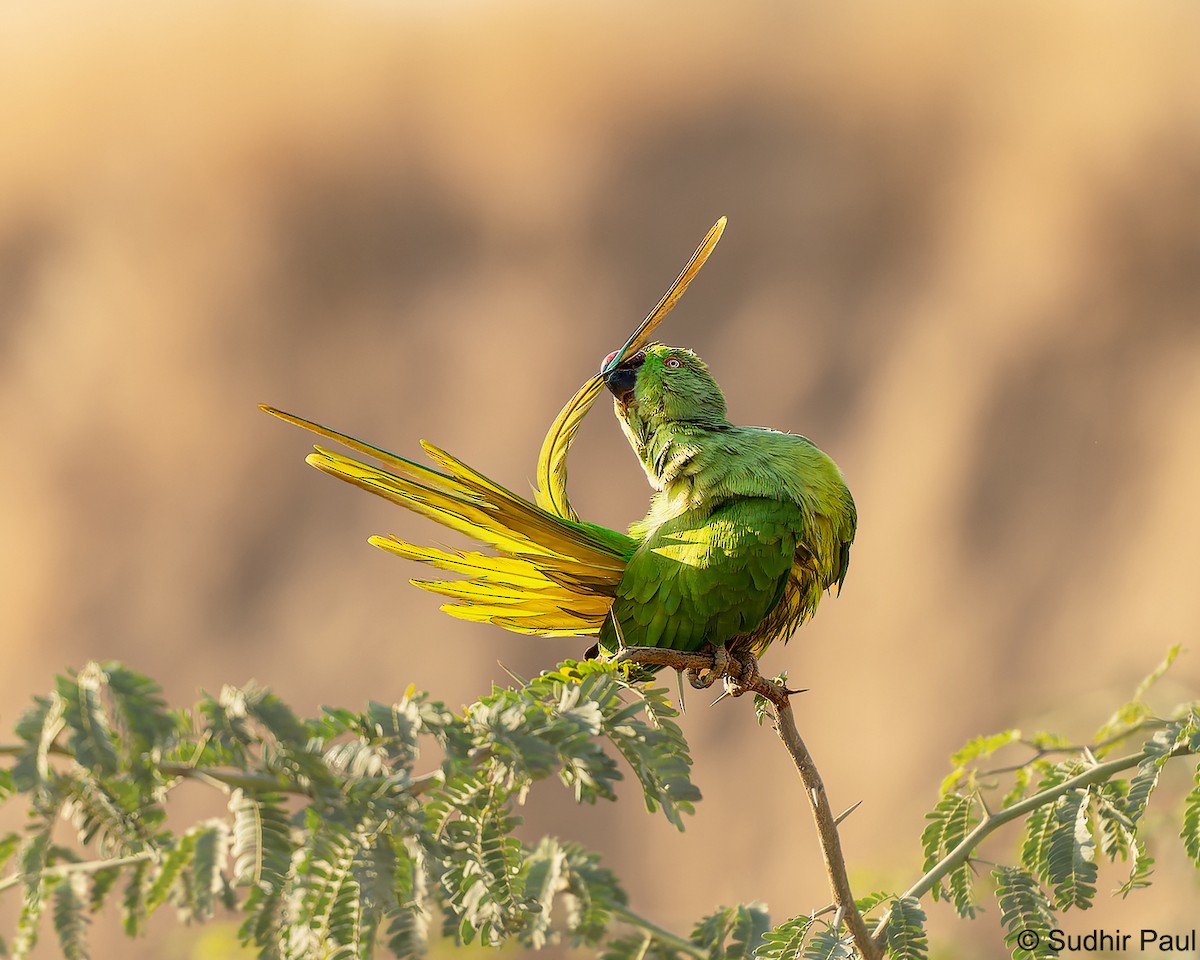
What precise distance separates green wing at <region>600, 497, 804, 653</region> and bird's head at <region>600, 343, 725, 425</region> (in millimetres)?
335

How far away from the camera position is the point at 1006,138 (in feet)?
38.1

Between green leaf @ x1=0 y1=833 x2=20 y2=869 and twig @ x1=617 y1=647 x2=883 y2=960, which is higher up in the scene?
twig @ x1=617 y1=647 x2=883 y2=960

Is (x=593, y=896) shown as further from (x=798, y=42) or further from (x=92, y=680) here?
(x=798, y=42)

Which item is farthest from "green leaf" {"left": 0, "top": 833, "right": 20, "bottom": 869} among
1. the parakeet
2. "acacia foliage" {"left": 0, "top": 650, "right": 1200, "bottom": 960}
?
the parakeet

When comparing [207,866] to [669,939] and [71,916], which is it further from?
[669,939]

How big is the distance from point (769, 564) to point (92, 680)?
164 cm

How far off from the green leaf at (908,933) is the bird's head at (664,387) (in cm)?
132

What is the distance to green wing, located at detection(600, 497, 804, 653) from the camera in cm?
267

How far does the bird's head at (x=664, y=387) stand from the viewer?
9.84 feet

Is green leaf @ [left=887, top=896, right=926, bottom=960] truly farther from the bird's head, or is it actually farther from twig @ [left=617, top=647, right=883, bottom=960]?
the bird's head

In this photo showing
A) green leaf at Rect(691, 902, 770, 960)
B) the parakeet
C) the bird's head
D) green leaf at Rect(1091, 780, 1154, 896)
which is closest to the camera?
green leaf at Rect(1091, 780, 1154, 896)

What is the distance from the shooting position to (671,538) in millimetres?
2783

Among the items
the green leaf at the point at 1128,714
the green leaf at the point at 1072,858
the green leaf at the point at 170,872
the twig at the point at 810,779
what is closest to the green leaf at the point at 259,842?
the green leaf at the point at 170,872

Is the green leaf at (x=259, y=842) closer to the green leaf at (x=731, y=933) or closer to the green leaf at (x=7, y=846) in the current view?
the green leaf at (x=7, y=846)
